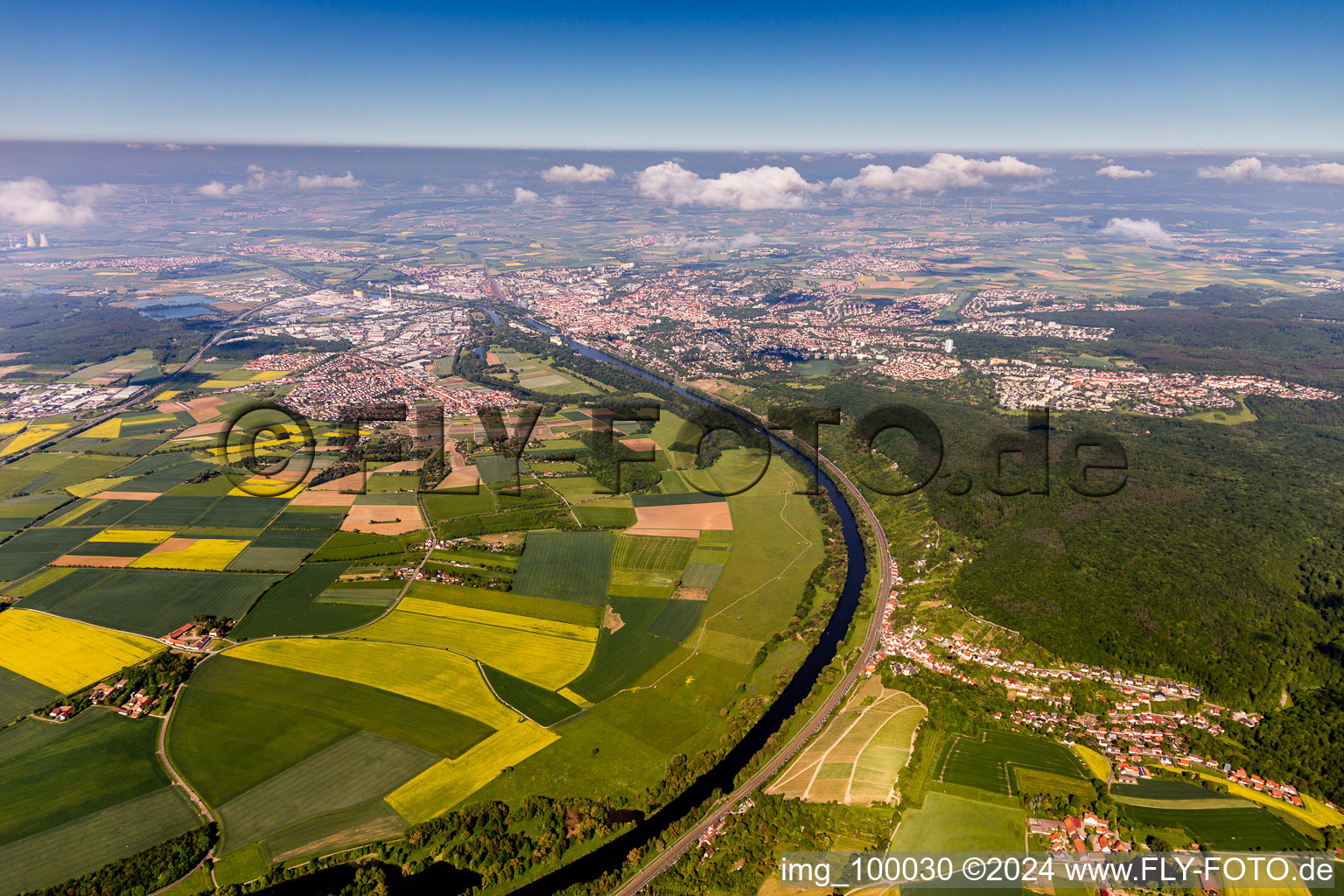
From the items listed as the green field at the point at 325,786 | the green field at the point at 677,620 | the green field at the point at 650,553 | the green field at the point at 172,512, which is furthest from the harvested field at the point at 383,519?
the green field at the point at 325,786

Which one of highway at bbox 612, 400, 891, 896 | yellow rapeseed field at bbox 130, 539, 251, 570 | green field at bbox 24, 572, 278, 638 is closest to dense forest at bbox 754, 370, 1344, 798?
highway at bbox 612, 400, 891, 896

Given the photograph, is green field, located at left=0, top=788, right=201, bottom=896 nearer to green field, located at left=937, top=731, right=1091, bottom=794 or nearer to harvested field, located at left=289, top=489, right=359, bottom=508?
harvested field, located at left=289, top=489, right=359, bottom=508

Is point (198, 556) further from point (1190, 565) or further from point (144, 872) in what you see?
point (1190, 565)

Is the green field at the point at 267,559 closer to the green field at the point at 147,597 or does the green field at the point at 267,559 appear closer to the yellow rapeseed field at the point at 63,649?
the green field at the point at 147,597

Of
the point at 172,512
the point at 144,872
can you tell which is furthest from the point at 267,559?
the point at 144,872

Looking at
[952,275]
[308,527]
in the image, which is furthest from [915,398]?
[952,275]

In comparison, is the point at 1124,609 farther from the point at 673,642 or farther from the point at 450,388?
the point at 450,388
